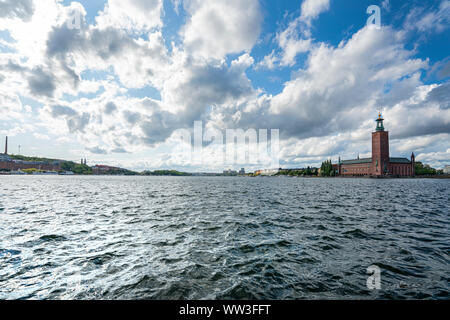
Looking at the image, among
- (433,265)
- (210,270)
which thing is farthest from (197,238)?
(433,265)

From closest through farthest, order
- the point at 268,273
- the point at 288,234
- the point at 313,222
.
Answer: the point at 268,273 < the point at 288,234 < the point at 313,222

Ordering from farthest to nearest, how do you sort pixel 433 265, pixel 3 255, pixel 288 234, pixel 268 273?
pixel 288 234
pixel 3 255
pixel 433 265
pixel 268 273

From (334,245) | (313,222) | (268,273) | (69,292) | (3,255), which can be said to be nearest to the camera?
(69,292)

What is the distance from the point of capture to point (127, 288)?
24.6 feet

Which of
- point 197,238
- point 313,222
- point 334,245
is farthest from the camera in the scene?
point 313,222

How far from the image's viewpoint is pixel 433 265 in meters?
9.52

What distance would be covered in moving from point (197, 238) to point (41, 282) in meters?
7.71

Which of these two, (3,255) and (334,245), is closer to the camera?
(3,255)
